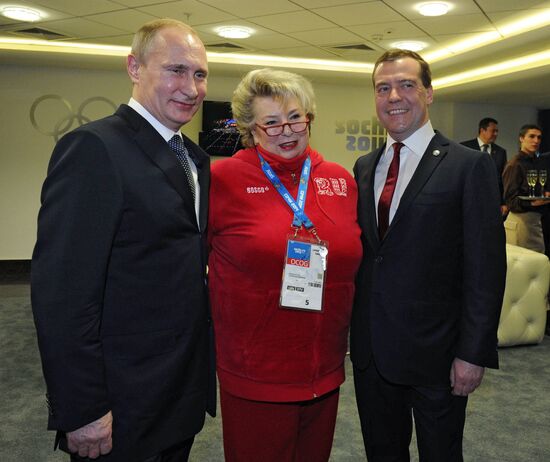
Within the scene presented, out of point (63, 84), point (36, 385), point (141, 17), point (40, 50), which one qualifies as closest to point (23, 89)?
point (63, 84)

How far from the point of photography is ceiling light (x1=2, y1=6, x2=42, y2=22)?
207 inches

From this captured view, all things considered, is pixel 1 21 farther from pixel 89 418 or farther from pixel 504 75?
pixel 504 75

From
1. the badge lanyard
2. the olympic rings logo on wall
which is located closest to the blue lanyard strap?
the badge lanyard

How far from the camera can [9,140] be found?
7.89 metres

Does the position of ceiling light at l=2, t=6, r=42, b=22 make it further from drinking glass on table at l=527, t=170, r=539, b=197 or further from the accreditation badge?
drinking glass on table at l=527, t=170, r=539, b=197

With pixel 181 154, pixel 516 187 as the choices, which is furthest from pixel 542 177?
pixel 181 154

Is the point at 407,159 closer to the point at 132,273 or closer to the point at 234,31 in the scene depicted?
the point at 132,273

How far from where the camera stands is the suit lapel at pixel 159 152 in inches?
54.2

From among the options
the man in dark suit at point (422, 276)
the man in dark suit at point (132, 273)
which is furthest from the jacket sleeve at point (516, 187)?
the man in dark suit at point (132, 273)

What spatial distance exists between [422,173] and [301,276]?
544 mm

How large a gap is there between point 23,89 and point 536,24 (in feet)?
22.4

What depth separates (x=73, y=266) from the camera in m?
1.21

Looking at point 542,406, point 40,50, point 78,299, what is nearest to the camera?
point 78,299

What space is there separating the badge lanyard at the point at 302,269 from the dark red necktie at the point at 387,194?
0.86ft
